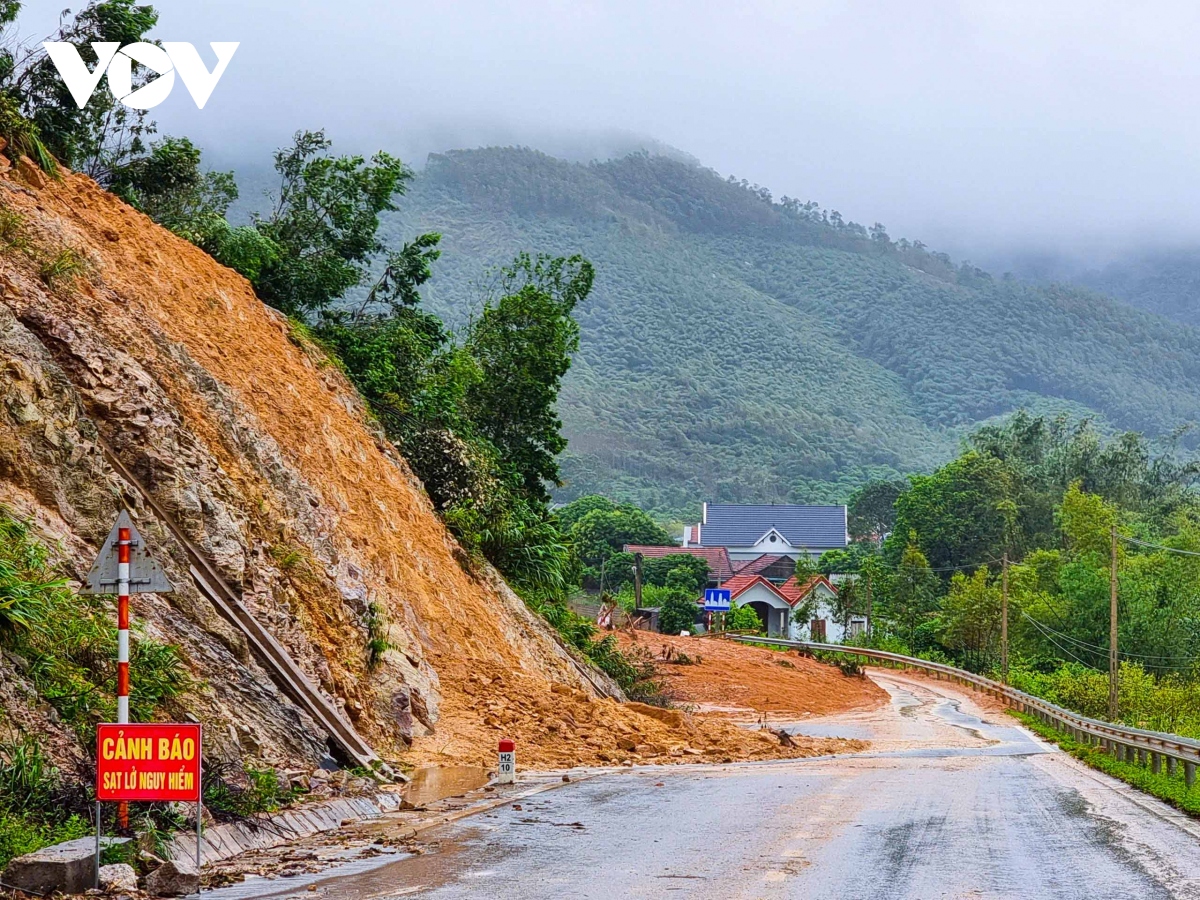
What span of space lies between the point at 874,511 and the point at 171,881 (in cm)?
12802

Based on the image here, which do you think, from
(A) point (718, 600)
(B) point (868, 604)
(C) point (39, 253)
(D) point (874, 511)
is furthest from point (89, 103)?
(D) point (874, 511)

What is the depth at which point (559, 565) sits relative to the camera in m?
35.2

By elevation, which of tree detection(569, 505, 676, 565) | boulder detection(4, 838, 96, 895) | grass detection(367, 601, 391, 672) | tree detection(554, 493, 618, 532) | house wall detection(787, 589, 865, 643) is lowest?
house wall detection(787, 589, 865, 643)

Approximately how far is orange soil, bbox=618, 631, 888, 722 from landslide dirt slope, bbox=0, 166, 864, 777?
12807mm

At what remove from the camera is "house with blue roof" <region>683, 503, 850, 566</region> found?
128 m

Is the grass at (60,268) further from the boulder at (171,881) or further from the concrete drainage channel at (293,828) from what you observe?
the boulder at (171,881)

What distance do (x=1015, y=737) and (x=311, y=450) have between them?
20.1 m

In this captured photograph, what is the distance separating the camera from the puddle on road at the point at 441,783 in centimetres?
1591

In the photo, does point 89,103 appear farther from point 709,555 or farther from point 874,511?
point 874,511

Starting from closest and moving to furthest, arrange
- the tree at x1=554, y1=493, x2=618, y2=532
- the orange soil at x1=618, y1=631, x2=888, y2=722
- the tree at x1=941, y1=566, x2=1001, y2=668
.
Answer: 1. the orange soil at x1=618, y1=631, x2=888, y2=722
2. the tree at x1=941, y1=566, x2=1001, y2=668
3. the tree at x1=554, y1=493, x2=618, y2=532

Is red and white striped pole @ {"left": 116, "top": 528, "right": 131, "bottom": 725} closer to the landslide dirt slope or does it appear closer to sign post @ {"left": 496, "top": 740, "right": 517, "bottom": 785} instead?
the landslide dirt slope

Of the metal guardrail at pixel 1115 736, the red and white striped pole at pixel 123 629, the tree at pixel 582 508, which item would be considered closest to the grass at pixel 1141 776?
the metal guardrail at pixel 1115 736

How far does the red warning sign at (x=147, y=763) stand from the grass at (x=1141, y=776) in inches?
491

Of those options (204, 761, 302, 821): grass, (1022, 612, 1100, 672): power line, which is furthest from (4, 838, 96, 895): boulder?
(1022, 612, 1100, 672): power line
